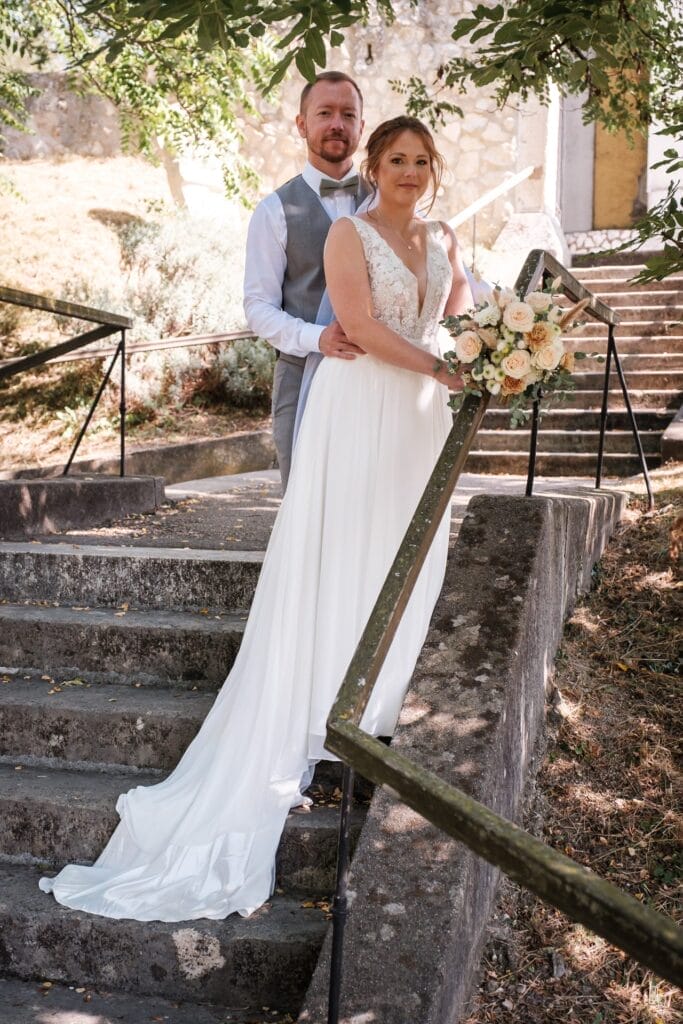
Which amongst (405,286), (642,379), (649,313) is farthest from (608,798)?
(649,313)

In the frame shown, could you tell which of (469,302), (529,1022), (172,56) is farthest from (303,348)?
Result: (172,56)

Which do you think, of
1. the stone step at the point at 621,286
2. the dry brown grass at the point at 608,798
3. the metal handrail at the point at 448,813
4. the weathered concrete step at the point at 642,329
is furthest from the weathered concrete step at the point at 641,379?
the metal handrail at the point at 448,813

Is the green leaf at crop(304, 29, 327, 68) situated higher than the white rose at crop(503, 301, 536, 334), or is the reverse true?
the green leaf at crop(304, 29, 327, 68)

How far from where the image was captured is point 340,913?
93.8 inches

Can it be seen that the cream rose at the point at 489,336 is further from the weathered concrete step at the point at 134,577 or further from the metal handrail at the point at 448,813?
the weathered concrete step at the point at 134,577

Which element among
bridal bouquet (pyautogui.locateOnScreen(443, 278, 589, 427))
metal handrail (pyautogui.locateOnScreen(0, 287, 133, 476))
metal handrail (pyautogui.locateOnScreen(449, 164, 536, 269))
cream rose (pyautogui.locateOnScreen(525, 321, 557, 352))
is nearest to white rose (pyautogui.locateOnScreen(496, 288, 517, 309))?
bridal bouquet (pyautogui.locateOnScreen(443, 278, 589, 427))

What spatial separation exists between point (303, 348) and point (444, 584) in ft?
3.25

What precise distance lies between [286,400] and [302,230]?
0.66 meters

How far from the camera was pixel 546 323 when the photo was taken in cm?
296

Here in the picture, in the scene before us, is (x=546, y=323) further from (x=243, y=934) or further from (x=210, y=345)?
(x=210, y=345)

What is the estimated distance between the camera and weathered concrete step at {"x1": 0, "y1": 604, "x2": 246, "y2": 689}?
4035mm

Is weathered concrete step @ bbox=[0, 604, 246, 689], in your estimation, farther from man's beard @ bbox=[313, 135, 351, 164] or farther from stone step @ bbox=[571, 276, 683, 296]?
stone step @ bbox=[571, 276, 683, 296]

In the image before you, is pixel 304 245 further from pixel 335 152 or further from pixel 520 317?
pixel 520 317

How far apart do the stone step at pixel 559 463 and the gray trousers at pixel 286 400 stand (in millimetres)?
3911
